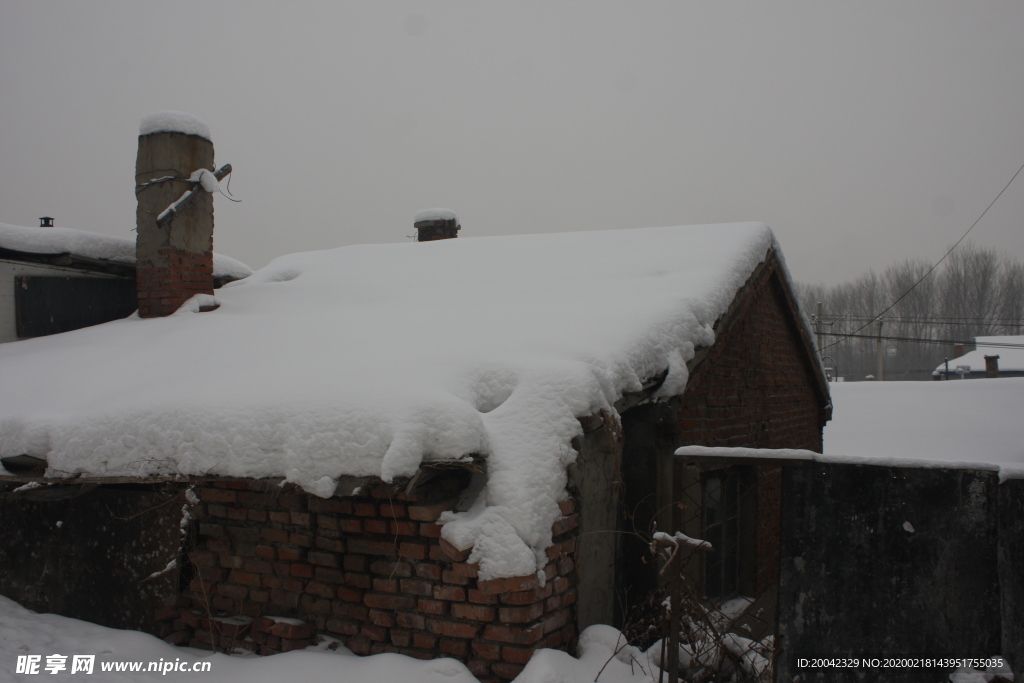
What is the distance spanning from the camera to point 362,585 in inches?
132

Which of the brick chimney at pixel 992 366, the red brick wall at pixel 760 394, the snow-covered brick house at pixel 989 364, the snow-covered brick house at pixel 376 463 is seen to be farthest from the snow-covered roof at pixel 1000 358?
the snow-covered brick house at pixel 376 463

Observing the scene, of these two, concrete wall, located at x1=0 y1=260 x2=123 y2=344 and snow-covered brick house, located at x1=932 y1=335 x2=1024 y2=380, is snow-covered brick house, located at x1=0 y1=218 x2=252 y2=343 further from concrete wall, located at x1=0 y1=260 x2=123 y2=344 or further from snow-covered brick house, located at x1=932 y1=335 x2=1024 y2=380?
snow-covered brick house, located at x1=932 y1=335 x2=1024 y2=380

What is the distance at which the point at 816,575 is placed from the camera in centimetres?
276

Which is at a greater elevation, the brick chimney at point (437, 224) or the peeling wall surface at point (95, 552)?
the brick chimney at point (437, 224)

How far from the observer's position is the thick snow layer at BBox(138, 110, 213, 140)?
241 inches

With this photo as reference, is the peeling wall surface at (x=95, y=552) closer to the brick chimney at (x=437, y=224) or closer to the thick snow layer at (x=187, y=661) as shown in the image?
the thick snow layer at (x=187, y=661)

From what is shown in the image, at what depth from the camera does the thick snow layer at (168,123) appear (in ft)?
20.0

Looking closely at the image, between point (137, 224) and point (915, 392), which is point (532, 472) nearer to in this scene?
point (137, 224)

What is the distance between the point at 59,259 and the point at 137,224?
29.5 inches

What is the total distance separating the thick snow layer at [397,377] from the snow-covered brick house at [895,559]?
906 millimetres

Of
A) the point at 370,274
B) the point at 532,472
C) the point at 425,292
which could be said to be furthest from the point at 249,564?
the point at 370,274

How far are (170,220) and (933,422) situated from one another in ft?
64.9

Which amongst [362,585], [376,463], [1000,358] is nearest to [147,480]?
[362,585]

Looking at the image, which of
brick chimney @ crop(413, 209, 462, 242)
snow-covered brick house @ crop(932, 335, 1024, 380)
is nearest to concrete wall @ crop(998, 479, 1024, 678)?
brick chimney @ crop(413, 209, 462, 242)
